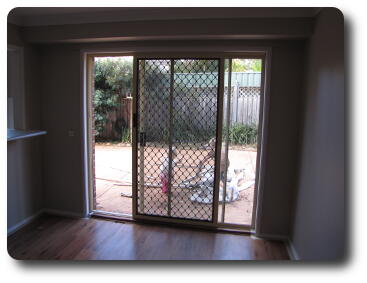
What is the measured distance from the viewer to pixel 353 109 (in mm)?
1283

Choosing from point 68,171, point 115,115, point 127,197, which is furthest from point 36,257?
point 115,115

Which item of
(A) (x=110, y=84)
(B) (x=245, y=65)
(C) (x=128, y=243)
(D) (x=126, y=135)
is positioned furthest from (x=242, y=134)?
(D) (x=126, y=135)

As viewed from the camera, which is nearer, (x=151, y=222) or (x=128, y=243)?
(x=128, y=243)

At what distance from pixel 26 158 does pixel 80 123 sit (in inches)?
26.5

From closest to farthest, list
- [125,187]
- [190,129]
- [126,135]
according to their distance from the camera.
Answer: [190,129] → [125,187] → [126,135]

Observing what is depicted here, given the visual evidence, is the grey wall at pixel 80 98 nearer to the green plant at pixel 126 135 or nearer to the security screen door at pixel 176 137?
the security screen door at pixel 176 137

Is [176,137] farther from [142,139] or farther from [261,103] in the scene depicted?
[261,103]

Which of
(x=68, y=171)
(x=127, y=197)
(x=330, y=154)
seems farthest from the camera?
(x=127, y=197)

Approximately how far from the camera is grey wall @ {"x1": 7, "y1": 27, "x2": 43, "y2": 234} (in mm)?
2762

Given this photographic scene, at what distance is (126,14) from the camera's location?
7.97 ft

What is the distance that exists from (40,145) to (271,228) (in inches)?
105

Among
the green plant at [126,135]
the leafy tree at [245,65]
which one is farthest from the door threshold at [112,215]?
the green plant at [126,135]

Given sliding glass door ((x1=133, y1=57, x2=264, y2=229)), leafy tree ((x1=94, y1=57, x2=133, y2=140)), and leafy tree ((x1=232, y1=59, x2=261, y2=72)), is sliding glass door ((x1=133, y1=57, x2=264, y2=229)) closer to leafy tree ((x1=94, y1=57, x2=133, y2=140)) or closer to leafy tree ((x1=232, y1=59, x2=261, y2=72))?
leafy tree ((x1=232, y1=59, x2=261, y2=72))

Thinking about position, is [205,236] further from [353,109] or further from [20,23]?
[20,23]
